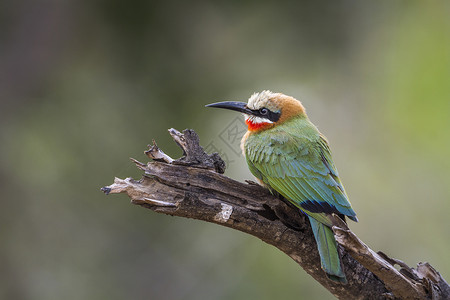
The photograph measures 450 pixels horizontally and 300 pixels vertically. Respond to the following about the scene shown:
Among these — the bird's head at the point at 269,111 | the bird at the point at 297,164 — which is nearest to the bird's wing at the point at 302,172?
the bird at the point at 297,164

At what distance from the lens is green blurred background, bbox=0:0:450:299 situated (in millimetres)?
5180

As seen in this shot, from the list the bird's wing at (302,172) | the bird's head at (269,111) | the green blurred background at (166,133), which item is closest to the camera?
the bird's wing at (302,172)

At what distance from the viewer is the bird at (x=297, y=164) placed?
289cm

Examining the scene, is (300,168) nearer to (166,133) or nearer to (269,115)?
(269,115)

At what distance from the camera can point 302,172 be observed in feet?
10.6

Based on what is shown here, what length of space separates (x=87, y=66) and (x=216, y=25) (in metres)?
1.47

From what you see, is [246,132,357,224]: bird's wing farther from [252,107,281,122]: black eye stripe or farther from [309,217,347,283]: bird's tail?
[252,107,281,122]: black eye stripe

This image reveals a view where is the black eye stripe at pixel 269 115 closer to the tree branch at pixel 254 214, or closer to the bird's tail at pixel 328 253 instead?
the tree branch at pixel 254 214

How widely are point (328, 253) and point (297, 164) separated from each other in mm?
650

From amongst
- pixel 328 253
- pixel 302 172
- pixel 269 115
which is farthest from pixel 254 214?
pixel 269 115

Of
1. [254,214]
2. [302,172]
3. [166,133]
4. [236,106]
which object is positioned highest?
[166,133]

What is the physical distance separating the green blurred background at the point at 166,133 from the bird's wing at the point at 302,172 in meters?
1.59

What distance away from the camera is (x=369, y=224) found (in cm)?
512

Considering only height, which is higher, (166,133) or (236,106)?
(166,133)
